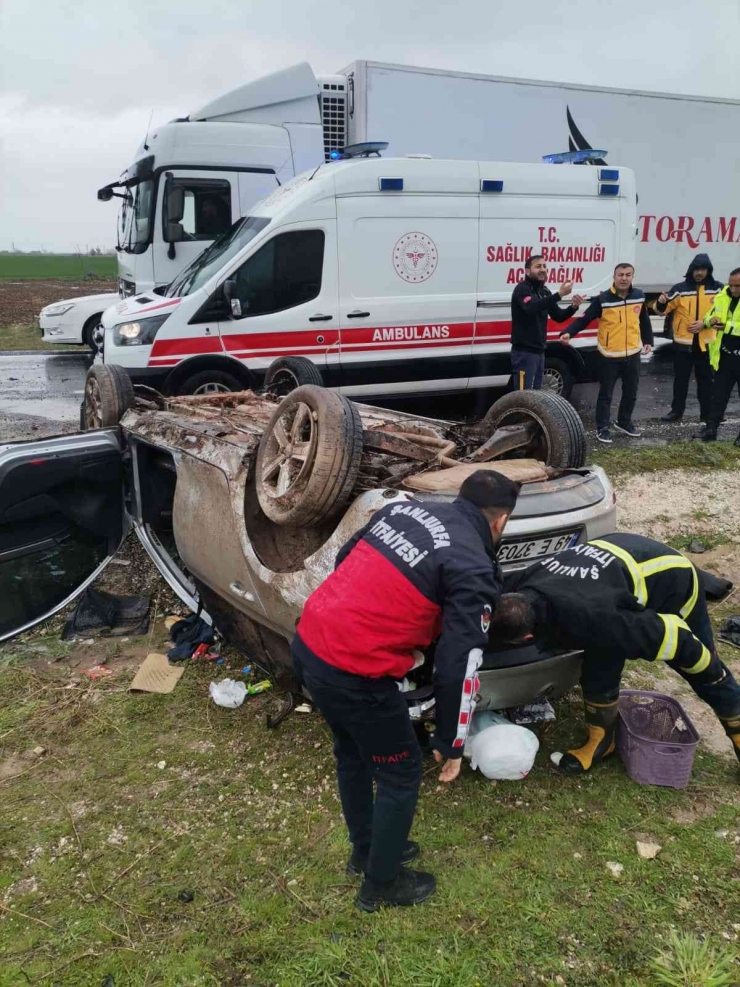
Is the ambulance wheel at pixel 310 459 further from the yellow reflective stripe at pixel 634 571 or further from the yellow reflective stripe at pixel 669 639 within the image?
the yellow reflective stripe at pixel 669 639

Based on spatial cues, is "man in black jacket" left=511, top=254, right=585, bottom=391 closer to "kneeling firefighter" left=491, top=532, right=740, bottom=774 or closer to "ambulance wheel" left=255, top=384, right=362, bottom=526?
"ambulance wheel" left=255, top=384, right=362, bottom=526

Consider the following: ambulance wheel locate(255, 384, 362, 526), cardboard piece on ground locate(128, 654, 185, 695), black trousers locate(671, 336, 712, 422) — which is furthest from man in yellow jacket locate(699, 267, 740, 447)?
cardboard piece on ground locate(128, 654, 185, 695)

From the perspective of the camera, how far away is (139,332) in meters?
6.57

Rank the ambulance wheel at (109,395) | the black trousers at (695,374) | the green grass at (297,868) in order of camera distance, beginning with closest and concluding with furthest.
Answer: the green grass at (297,868) → the ambulance wheel at (109,395) → the black trousers at (695,374)

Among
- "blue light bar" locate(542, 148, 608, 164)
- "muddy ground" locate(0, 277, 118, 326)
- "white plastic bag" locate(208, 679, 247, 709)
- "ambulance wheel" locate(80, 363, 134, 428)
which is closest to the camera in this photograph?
"white plastic bag" locate(208, 679, 247, 709)

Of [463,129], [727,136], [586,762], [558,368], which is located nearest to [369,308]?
[558,368]

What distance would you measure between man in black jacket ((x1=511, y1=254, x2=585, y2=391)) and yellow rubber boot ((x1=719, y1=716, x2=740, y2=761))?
4.37 m

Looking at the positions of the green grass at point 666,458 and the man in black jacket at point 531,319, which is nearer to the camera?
the green grass at point 666,458

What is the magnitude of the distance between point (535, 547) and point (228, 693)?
1.52m

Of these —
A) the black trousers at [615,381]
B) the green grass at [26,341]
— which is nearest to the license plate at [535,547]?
the black trousers at [615,381]

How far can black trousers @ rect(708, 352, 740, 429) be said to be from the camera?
6.99m

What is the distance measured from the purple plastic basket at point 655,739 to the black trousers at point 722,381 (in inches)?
188

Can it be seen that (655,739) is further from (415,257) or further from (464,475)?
(415,257)

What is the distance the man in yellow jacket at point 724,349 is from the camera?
6.94 metres
